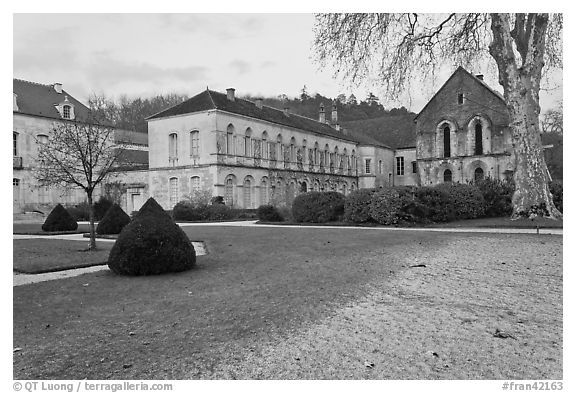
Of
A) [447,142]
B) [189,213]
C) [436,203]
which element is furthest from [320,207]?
[447,142]

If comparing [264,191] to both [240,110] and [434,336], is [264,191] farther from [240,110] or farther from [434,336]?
[434,336]

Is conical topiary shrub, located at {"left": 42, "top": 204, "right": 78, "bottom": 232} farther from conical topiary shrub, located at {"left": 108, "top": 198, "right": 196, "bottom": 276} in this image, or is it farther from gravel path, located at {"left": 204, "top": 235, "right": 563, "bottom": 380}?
gravel path, located at {"left": 204, "top": 235, "right": 563, "bottom": 380}

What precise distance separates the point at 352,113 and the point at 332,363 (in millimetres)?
60912

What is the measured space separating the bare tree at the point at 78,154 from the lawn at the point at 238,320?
4.50m

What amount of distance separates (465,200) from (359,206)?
13.9 feet

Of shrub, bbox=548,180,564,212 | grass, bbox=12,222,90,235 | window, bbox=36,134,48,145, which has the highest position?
window, bbox=36,134,48,145

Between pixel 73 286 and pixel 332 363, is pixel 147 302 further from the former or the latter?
pixel 332 363

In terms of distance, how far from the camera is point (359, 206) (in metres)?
20.5

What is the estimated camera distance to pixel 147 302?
647 centimetres

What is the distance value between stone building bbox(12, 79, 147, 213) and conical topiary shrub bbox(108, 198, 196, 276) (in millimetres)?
2210

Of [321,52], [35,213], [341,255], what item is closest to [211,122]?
[35,213]

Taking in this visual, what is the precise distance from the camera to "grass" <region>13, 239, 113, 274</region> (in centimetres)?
959

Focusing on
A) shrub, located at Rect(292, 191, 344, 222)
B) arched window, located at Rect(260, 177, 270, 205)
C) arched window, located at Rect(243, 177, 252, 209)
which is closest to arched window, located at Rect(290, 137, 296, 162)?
arched window, located at Rect(260, 177, 270, 205)
